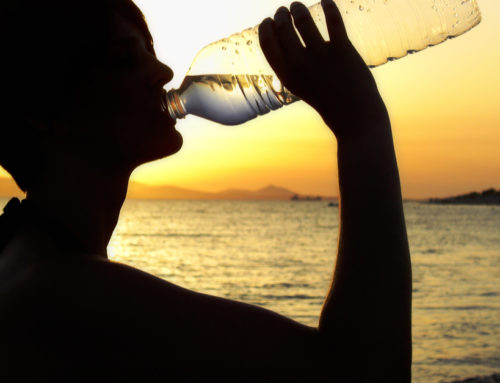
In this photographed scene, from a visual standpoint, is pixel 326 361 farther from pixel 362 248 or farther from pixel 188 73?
pixel 188 73

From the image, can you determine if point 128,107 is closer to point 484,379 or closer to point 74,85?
point 74,85

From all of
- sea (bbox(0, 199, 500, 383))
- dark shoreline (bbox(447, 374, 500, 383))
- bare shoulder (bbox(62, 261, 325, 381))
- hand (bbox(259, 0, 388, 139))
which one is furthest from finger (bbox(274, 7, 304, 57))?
sea (bbox(0, 199, 500, 383))

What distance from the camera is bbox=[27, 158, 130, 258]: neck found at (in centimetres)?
116

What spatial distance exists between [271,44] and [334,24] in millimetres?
110

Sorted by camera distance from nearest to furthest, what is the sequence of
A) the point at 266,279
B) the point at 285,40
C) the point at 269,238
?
the point at 285,40 → the point at 266,279 → the point at 269,238

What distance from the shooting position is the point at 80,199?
1.18 m

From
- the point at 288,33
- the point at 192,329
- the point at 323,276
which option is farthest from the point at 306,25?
the point at 323,276

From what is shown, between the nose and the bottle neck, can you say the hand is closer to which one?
the nose

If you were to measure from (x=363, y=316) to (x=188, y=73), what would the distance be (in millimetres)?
1499

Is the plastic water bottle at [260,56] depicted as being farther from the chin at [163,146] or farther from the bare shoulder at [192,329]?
the bare shoulder at [192,329]

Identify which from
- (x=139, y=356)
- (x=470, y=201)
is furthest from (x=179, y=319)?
(x=470, y=201)

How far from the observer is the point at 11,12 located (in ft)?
3.71

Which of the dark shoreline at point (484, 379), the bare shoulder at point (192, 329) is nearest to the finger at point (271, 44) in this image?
the bare shoulder at point (192, 329)

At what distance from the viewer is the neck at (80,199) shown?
1.16m
